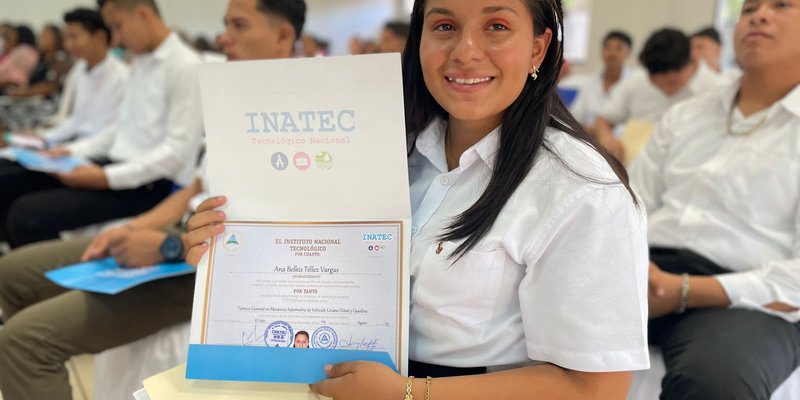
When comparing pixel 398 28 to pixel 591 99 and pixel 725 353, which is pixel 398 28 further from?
pixel 725 353

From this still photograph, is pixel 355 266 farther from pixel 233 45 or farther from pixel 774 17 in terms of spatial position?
pixel 774 17

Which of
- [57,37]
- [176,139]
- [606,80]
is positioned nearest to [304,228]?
[176,139]

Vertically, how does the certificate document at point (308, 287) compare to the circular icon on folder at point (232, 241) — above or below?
below

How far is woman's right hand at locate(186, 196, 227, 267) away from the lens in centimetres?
94

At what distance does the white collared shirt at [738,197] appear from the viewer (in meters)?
1.30

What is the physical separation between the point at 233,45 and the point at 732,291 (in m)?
1.48

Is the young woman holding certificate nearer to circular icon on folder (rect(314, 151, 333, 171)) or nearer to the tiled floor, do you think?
circular icon on folder (rect(314, 151, 333, 171))

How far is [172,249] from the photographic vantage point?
1.44 m

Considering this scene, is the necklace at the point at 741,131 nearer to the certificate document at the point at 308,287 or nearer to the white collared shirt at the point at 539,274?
the white collared shirt at the point at 539,274

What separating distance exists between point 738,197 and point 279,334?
121 cm

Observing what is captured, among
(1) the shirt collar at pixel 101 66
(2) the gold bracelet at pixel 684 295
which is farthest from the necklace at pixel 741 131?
(1) the shirt collar at pixel 101 66

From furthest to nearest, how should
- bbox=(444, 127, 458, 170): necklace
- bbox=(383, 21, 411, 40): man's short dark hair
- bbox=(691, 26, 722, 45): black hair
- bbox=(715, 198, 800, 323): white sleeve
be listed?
bbox=(691, 26, 722, 45): black hair < bbox=(383, 21, 411, 40): man's short dark hair < bbox=(715, 198, 800, 323): white sleeve < bbox=(444, 127, 458, 170): necklace

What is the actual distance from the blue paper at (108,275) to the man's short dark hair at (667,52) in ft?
8.23

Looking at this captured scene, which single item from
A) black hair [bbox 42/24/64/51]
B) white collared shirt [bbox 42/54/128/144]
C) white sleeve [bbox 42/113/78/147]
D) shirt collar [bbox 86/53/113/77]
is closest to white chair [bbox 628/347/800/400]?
white collared shirt [bbox 42/54/128/144]
